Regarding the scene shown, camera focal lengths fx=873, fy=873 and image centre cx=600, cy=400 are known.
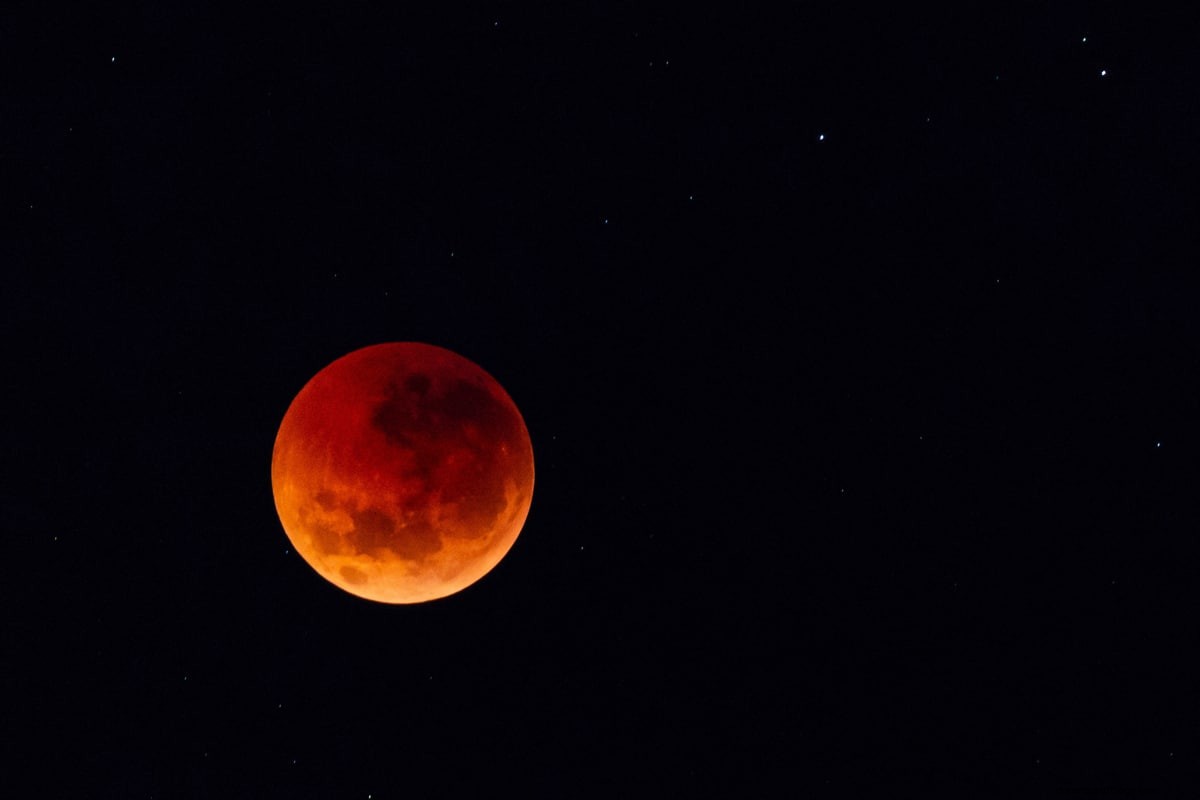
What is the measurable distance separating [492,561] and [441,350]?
1.76 m

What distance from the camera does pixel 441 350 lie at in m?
7.08

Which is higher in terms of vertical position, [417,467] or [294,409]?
[294,409]

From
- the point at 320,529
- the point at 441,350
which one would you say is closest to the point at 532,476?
the point at 441,350

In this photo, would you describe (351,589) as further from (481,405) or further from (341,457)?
(481,405)

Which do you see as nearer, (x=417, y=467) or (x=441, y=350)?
(x=417, y=467)

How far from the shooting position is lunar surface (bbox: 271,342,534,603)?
6102 millimetres

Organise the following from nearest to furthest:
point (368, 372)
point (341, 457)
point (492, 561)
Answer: point (341, 457) < point (368, 372) < point (492, 561)

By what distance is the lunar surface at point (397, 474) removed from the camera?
6.10m

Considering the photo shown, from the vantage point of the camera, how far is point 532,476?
720 cm

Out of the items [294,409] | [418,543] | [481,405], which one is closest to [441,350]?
[481,405]

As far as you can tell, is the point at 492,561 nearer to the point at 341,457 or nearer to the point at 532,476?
the point at 532,476

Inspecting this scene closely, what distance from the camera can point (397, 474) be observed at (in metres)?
6.09

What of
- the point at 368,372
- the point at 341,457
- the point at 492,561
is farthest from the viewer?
the point at 492,561

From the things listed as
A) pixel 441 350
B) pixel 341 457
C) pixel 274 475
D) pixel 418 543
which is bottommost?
pixel 418 543
